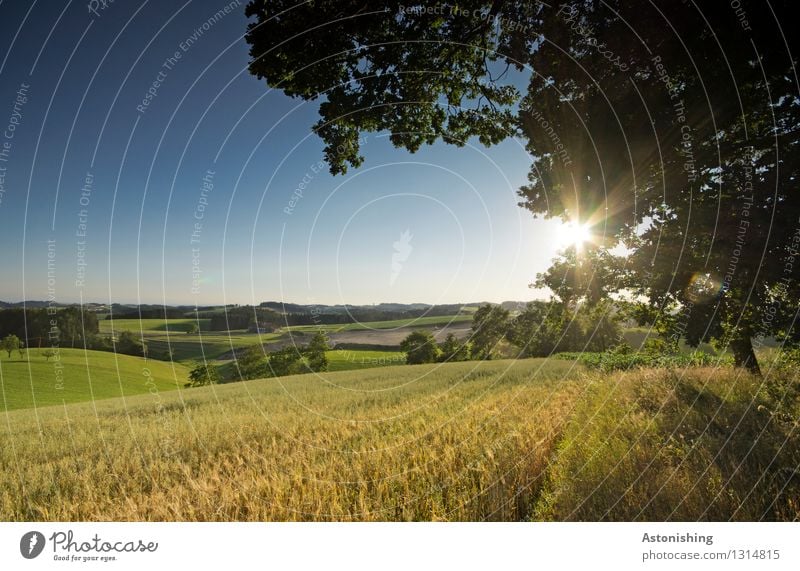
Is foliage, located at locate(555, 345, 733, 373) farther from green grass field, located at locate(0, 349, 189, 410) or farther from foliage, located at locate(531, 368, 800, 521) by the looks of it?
green grass field, located at locate(0, 349, 189, 410)

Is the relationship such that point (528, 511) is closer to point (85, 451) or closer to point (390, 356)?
point (85, 451)

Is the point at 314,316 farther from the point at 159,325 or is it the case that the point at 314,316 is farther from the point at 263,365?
the point at 159,325

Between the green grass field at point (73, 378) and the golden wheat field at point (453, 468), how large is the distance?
3236cm

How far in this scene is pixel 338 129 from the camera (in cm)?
756

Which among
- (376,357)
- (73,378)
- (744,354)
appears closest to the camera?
(744,354)

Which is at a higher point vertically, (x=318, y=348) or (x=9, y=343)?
(x=318, y=348)

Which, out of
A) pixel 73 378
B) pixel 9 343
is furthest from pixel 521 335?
pixel 9 343

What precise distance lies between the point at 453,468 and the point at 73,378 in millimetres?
61215

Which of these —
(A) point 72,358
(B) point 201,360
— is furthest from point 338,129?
(B) point 201,360

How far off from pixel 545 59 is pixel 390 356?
44.0 metres
